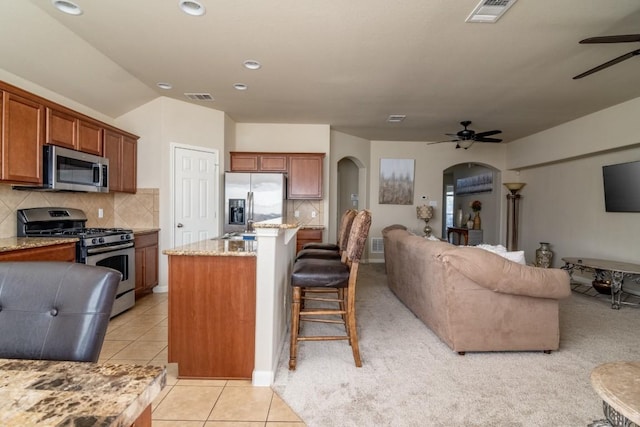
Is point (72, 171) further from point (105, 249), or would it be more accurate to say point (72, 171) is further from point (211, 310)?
point (211, 310)

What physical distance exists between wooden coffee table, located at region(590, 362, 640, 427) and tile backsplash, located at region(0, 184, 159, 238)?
432 cm

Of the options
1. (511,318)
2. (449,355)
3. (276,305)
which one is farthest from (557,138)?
(276,305)

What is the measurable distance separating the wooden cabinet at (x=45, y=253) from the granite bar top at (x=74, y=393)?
2.32 metres

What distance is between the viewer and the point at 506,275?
8.14 feet

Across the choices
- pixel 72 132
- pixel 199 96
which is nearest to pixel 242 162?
pixel 199 96

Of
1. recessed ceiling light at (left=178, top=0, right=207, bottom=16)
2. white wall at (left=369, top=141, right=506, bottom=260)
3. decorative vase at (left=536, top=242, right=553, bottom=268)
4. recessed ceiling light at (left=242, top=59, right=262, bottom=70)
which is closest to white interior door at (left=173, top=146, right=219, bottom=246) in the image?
recessed ceiling light at (left=242, top=59, right=262, bottom=70)

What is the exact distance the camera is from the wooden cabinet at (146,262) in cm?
399

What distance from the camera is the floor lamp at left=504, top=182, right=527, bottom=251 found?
22.6ft

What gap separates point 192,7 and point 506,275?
10.2ft

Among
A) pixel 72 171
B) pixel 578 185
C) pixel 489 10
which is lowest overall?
pixel 72 171

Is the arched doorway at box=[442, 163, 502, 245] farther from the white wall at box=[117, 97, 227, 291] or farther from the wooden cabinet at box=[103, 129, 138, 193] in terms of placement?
the wooden cabinet at box=[103, 129, 138, 193]

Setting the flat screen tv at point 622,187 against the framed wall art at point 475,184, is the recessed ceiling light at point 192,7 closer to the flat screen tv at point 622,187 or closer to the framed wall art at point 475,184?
the flat screen tv at point 622,187

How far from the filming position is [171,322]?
221cm

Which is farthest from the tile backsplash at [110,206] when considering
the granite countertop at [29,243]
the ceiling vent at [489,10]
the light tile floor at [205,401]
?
the ceiling vent at [489,10]
